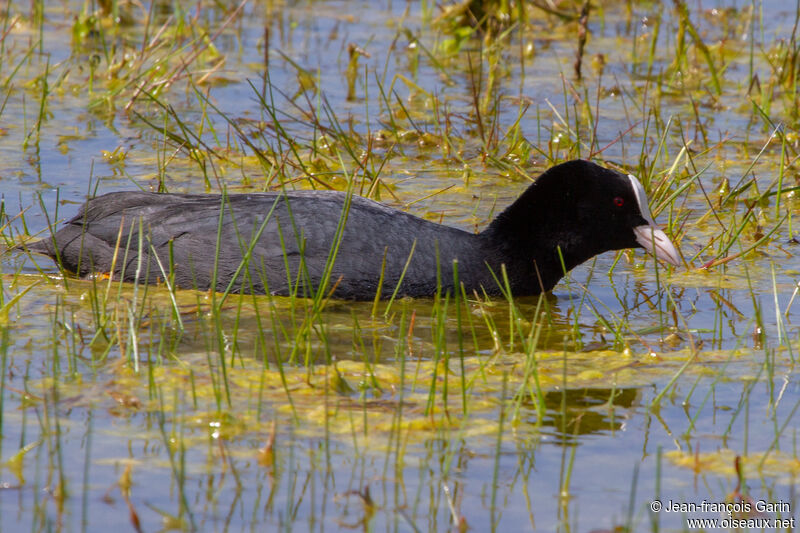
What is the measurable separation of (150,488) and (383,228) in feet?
7.23

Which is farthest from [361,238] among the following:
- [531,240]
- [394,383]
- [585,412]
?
[585,412]

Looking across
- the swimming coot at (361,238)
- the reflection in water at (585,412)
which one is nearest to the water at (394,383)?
the reflection in water at (585,412)

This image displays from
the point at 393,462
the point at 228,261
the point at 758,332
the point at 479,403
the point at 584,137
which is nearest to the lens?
the point at 393,462

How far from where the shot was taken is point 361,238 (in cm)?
496

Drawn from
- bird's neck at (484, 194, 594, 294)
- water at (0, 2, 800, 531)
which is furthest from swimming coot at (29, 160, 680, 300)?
water at (0, 2, 800, 531)

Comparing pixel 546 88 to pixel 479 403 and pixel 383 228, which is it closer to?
pixel 383 228

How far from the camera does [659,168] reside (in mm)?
7020

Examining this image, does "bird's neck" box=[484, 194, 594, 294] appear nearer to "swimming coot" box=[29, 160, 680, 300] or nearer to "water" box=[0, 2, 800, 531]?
"swimming coot" box=[29, 160, 680, 300]

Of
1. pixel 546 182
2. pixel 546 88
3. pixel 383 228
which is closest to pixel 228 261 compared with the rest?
pixel 383 228

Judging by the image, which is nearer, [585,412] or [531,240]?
[585,412]

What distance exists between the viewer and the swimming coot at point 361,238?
16.2 feet

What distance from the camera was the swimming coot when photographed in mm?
4930

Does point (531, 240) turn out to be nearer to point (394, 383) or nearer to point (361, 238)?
point (361, 238)

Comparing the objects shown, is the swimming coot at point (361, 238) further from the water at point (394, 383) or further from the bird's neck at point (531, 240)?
the water at point (394, 383)
